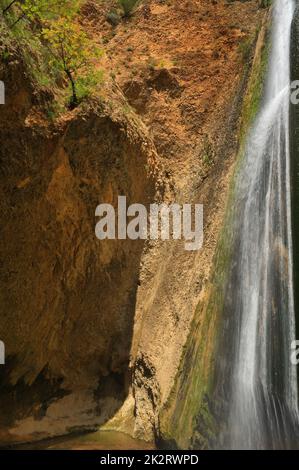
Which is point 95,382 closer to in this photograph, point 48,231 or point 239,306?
point 48,231

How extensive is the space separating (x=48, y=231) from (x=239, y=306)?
440 centimetres

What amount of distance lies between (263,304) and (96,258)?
15.4 feet

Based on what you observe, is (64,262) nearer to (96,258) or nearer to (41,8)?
(96,258)

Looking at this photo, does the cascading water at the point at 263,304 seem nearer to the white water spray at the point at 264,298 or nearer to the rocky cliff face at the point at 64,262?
the white water spray at the point at 264,298

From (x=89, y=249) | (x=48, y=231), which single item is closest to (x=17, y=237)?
(x=48, y=231)

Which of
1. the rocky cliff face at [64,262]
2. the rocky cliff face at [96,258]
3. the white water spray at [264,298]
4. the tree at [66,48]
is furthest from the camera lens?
the tree at [66,48]

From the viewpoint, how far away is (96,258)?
35.3 feet

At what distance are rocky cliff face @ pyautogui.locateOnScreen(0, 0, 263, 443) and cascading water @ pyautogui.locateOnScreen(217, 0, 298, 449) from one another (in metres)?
1.14

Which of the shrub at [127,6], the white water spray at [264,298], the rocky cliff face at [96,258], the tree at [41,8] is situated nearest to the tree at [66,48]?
the tree at [41,8]

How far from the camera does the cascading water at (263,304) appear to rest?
20.7 ft

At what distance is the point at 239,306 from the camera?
762 centimetres

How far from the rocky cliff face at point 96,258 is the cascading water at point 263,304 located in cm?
114

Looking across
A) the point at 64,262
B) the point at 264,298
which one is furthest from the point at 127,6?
the point at 264,298

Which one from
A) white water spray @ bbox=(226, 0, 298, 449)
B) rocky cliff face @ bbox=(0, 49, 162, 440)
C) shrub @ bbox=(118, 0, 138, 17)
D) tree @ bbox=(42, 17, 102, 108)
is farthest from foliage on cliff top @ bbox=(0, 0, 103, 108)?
shrub @ bbox=(118, 0, 138, 17)
